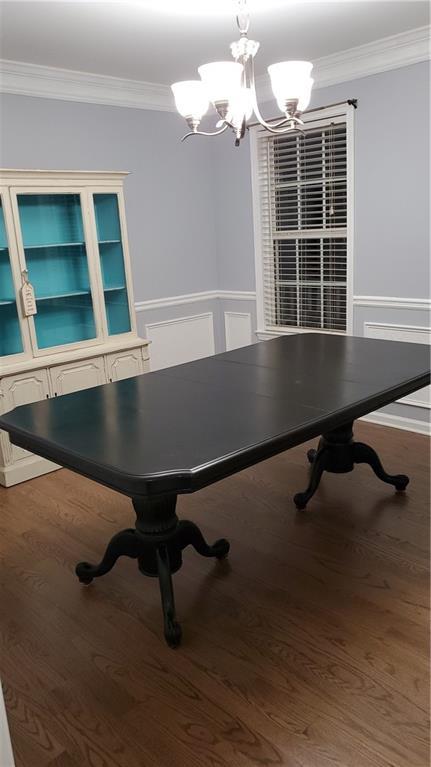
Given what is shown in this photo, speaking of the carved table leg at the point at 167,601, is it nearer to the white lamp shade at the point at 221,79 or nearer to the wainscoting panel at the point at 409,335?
the white lamp shade at the point at 221,79

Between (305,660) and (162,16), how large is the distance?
2.84 meters

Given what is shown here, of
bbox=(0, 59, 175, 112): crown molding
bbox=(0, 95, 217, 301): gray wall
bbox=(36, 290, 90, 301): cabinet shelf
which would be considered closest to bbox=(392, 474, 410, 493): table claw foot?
bbox=(36, 290, 90, 301): cabinet shelf

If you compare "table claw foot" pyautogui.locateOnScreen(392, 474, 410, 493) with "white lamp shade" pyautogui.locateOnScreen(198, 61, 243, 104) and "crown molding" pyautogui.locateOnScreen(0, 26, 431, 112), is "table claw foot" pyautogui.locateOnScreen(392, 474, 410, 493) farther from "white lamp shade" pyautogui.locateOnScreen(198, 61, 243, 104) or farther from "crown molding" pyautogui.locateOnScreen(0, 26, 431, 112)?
"crown molding" pyautogui.locateOnScreen(0, 26, 431, 112)

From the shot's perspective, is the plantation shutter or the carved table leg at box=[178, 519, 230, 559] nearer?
the carved table leg at box=[178, 519, 230, 559]

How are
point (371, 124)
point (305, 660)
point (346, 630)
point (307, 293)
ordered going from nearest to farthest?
point (305, 660) < point (346, 630) < point (371, 124) < point (307, 293)

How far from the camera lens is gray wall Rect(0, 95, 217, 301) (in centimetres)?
356

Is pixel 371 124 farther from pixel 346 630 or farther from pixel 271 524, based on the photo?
pixel 346 630

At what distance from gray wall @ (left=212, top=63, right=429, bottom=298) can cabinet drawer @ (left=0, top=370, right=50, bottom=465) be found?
217 centimetres

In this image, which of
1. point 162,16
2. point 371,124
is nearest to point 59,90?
point 162,16

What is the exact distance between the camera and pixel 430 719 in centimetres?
165

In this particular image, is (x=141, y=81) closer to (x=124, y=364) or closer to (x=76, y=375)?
(x=124, y=364)

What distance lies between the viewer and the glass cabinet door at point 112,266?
3.74 m

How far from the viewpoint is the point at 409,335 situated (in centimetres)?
370

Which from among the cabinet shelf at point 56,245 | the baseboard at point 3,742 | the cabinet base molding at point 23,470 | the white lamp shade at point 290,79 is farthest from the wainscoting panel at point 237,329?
the baseboard at point 3,742
